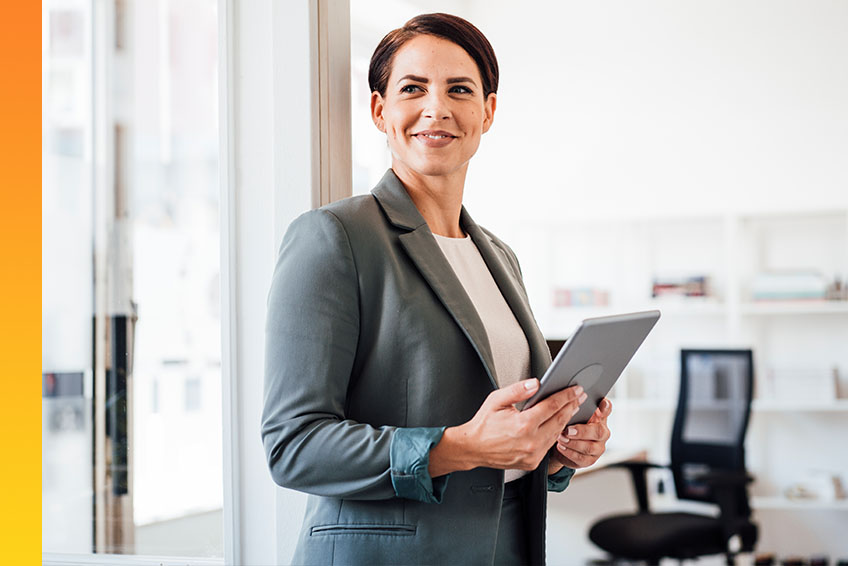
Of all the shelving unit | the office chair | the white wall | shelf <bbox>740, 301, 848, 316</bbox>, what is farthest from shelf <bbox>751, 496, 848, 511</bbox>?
the white wall

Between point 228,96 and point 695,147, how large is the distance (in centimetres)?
362

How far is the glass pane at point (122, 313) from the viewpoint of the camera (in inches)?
65.2

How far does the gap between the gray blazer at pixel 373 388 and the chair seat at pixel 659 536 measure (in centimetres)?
218

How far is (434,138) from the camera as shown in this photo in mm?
1239

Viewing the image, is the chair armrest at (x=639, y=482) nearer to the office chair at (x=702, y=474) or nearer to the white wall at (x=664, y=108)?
the office chair at (x=702, y=474)

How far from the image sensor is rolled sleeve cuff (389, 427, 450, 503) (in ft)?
3.28

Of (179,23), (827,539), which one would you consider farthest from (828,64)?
(179,23)

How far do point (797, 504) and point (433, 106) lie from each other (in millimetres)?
3641

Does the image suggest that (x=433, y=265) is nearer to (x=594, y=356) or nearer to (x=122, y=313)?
(x=594, y=356)

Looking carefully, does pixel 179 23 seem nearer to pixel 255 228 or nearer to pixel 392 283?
pixel 255 228

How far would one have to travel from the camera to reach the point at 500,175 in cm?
504

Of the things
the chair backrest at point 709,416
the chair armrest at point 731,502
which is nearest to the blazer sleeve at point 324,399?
the chair armrest at point 731,502

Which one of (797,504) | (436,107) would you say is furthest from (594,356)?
(797,504)

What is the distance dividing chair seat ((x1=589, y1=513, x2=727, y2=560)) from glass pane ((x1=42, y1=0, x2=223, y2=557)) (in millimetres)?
1994
